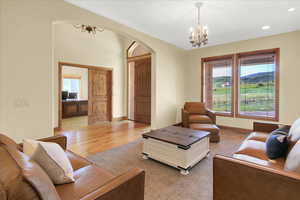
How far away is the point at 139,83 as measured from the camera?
5.86 metres

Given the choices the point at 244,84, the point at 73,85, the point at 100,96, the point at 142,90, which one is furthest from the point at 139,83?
the point at 73,85

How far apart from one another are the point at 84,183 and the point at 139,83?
4841 mm

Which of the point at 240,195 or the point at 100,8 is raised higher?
the point at 100,8

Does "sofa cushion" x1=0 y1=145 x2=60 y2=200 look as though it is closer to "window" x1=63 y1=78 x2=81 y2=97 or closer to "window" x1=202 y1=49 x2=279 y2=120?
"window" x1=202 y1=49 x2=279 y2=120

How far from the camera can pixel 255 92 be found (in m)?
4.38

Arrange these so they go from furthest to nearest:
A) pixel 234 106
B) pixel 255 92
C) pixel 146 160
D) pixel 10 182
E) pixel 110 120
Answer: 1. pixel 110 120
2. pixel 234 106
3. pixel 255 92
4. pixel 146 160
5. pixel 10 182

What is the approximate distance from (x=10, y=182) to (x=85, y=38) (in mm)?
5280

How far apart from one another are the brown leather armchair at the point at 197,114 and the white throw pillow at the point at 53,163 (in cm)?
340

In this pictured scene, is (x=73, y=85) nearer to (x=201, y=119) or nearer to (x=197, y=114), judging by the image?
(x=197, y=114)

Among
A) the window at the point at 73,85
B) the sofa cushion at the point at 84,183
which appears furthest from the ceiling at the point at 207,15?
the window at the point at 73,85

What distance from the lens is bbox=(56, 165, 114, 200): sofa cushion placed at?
3.47 feet

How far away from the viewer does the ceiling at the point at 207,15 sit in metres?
2.63

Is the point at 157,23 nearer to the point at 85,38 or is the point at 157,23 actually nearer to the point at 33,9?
the point at 33,9

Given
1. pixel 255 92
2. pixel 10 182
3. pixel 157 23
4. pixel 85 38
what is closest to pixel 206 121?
pixel 255 92
